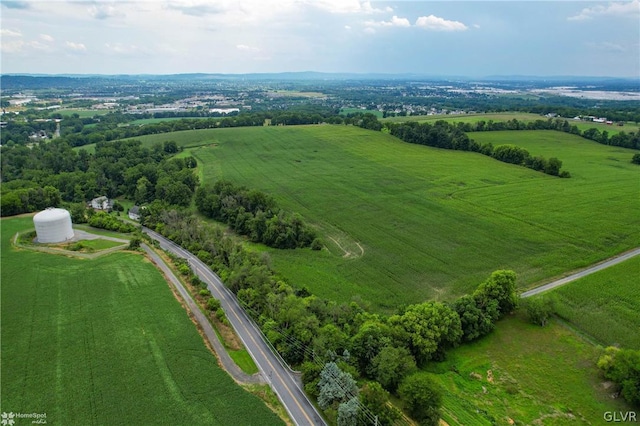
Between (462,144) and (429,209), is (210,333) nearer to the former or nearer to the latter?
(429,209)

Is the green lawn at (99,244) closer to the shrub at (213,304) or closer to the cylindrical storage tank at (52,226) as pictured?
the cylindrical storage tank at (52,226)

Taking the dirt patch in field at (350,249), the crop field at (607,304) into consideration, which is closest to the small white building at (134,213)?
the dirt patch in field at (350,249)

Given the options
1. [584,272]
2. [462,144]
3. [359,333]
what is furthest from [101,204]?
[462,144]

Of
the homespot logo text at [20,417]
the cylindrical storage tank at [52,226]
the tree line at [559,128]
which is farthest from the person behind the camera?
the tree line at [559,128]

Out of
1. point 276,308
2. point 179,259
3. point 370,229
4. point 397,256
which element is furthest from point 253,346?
point 370,229

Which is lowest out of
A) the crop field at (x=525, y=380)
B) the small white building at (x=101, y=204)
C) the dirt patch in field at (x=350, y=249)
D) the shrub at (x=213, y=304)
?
the crop field at (x=525, y=380)

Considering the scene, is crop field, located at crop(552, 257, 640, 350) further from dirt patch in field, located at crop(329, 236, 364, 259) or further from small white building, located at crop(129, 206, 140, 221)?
small white building, located at crop(129, 206, 140, 221)
